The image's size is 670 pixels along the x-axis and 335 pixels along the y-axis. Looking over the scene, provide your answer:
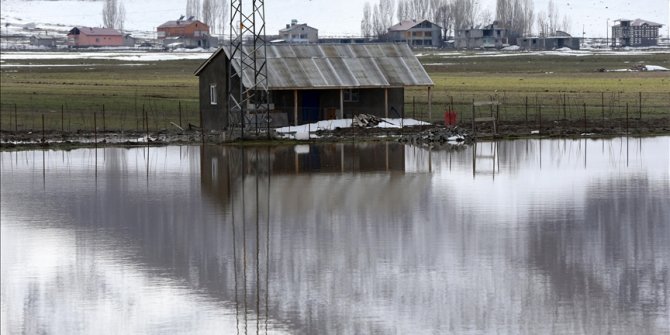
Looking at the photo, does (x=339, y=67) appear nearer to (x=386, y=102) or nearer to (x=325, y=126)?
(x=386, y=102)

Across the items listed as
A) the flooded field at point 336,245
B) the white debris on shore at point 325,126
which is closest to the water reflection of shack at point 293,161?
the flooded field at point 336,245

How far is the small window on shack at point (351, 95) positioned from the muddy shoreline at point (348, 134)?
3.38 metres

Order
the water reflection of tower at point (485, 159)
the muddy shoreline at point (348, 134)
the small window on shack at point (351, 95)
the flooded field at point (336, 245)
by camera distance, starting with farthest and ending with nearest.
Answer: the small window on shack at point (351, 95)
the muddy shoreline at point (348, 134)
the water reflection of tower at point (485, 159)
the flooded field at point (336, 245)

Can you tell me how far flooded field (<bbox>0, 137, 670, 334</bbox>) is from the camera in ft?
66.5

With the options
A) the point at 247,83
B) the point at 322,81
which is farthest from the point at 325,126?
the point at 247,83

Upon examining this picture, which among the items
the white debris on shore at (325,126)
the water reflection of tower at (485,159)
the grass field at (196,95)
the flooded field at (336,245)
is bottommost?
the flooded field at (336,245)

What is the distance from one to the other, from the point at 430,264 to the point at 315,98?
3096cm

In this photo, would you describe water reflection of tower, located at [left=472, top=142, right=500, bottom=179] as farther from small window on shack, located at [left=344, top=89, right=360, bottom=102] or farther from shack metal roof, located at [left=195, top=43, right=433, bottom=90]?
small window on shack, located at [left=344, top=89, right=360, bottom=102]

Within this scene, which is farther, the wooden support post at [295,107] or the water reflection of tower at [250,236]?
the wooden support post at [295,107]

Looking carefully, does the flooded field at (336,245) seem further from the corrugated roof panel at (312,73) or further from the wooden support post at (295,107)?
the corrugated roof panel at (312,73)

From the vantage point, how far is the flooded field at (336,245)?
66.5ft

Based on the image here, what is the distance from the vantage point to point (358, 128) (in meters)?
52.7

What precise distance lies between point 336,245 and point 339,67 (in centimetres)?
2918

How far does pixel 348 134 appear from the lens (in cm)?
5128
